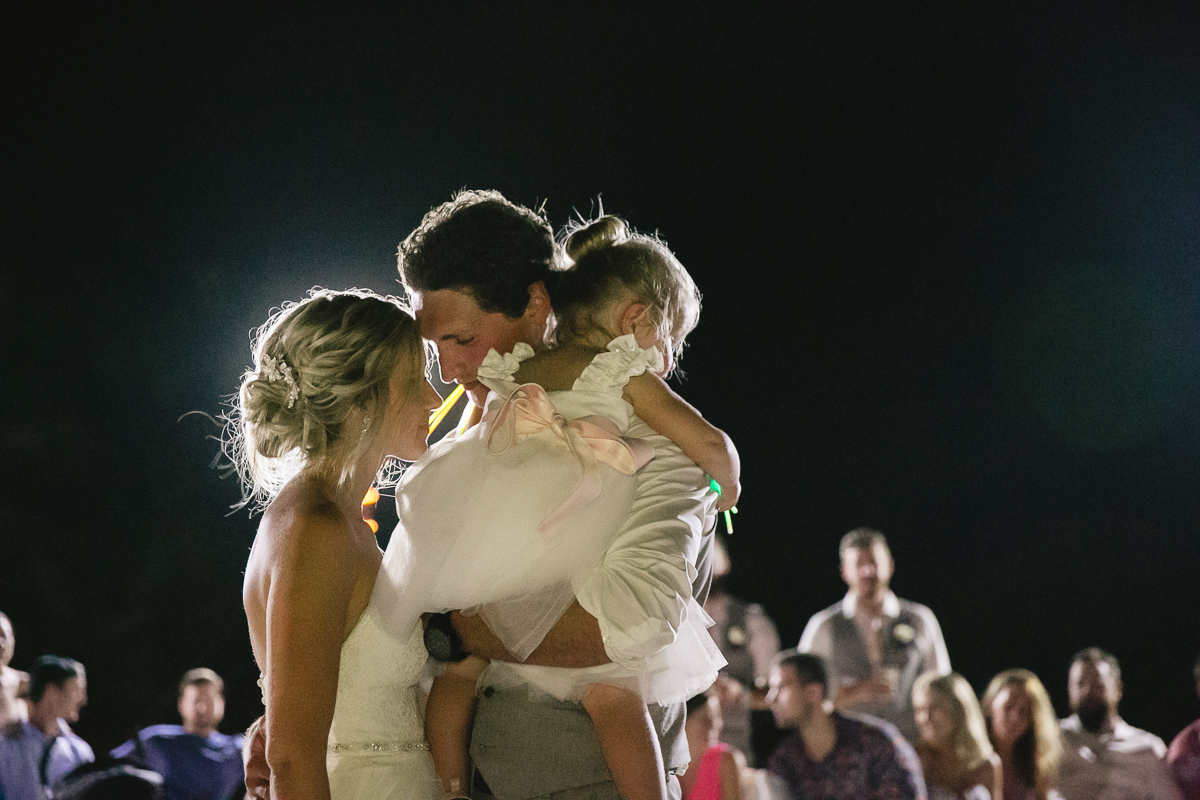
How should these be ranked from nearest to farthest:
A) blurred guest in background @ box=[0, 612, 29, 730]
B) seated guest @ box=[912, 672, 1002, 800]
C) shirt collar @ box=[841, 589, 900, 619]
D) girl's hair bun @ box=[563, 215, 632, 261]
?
1. girl's hair bun @ box=[563, 215, 632, 261]
2. seated guest @ box=[912, 672, 1002, 800]
3. blurred guest in background @ box=[0, 612, 29, 730]
4. shirt collar @ box=[841, 589, 900, 619]

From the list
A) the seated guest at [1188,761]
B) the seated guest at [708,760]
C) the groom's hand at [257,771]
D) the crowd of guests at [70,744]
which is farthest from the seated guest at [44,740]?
the seated guest at [1188,761]

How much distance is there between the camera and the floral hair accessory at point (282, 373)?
152 cm

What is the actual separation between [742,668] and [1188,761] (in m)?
1.79

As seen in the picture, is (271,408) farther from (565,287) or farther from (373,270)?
(373,270)

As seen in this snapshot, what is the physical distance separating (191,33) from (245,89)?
42cm

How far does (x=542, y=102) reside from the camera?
6.49 metres

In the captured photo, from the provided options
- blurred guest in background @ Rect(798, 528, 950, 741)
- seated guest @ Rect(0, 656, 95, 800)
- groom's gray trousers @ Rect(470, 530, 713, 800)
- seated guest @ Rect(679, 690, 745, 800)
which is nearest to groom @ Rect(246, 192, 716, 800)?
groom's gray trousers @ Rect(470, 530, 713, 800)

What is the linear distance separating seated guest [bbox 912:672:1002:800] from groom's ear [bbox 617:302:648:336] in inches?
110

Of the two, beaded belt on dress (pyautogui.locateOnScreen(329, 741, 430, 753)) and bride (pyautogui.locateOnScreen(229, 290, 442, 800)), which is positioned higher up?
bride (pyautogui.locateOnScreen(229, 290, 442, 800))

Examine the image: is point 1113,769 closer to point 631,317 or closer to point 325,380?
point 631,317

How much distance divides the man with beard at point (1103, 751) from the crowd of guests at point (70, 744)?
11.0 feet

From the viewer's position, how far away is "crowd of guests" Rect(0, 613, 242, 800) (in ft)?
13.0

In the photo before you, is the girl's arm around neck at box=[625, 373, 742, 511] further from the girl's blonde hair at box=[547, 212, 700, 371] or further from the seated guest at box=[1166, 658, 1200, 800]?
the seated guest at box=[1166, 658, 1200, 800]

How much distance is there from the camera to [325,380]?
1507 mm
